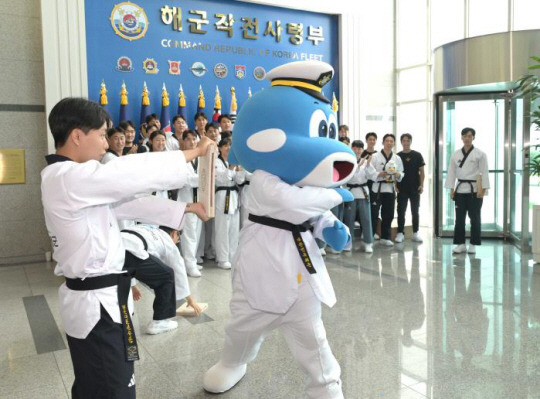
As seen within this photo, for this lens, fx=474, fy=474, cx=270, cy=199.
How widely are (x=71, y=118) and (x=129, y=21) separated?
594cm

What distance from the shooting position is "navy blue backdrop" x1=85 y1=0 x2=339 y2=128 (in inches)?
274

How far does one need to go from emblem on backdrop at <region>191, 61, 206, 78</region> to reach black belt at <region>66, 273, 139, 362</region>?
6222 mm

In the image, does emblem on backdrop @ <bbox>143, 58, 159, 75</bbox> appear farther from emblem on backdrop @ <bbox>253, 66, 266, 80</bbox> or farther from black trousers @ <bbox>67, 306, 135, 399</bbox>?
black trousers @ <bbox>67, 306, 135, 399</bbox>

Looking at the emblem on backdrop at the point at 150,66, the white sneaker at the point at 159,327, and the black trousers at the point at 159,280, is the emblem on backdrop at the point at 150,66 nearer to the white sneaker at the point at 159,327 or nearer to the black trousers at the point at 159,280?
the black trousers at the point at 159,280

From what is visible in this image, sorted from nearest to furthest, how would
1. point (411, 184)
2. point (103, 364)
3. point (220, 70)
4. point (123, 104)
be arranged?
point (103, 364), point (123, 104), point (411, 184), point (220, 70)

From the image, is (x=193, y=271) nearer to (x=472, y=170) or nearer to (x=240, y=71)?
(x=240, y=71)

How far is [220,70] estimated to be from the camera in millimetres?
7809

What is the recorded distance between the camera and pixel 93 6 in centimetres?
682

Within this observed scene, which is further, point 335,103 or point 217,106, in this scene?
point 335,103

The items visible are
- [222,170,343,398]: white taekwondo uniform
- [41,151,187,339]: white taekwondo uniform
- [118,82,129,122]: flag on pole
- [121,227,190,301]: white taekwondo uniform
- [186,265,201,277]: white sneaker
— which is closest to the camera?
[41,151,187,339]: white taekwondo uniform

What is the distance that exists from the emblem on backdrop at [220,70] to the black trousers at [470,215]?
162 inches

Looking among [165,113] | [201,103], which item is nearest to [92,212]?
[165,113]

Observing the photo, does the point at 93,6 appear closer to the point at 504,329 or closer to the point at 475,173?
the point at 475,173

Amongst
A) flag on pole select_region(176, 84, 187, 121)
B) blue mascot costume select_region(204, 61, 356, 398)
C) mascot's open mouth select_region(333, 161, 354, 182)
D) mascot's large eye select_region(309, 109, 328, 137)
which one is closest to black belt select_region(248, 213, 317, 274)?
blue mascot costume select_region(204, 61, 356, 398)
